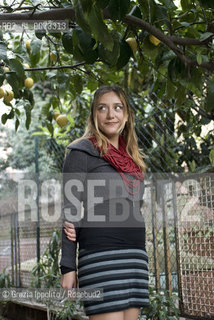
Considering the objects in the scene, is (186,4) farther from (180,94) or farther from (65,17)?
(65,17)

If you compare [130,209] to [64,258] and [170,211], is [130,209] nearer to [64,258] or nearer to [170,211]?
[64,258]

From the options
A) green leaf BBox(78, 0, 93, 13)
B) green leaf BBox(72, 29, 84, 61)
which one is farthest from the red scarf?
green leaf BBox(78, 0, 93, 13)

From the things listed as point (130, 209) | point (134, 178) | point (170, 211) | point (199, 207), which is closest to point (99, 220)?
point (130, 209)

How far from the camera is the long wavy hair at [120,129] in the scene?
1.52 m

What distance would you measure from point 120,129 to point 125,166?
0.17m

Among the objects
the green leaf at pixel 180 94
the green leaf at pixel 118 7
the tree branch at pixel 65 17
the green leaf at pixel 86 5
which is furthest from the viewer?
the green leaf at pixel 180 94

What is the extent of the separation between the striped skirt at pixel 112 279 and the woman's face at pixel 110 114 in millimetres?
468

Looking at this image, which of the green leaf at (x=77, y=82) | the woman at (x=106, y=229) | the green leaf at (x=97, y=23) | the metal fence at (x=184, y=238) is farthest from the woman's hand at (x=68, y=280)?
the metal fence at (x=184, y=238)

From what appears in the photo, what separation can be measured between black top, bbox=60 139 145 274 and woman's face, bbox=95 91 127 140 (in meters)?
0.12

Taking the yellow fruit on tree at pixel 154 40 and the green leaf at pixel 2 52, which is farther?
the yellow fruit on tree at pixel 154 40

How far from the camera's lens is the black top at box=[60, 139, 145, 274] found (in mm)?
1358

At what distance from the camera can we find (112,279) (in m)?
1.34

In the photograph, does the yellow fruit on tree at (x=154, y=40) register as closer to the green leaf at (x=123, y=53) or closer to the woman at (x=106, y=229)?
the green leaf at (x=123, y=53)

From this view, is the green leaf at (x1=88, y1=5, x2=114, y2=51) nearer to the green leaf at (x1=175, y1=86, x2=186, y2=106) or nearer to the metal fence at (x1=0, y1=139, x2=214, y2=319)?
the green leaf at (x1=175, y1=86, x2=186, y2=106)
